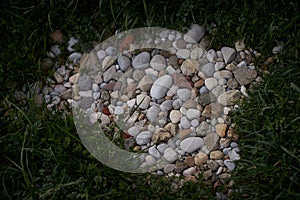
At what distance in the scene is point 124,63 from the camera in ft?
8.77

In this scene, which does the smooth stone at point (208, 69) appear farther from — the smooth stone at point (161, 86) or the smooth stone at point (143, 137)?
the smooth stone at point (143, 137)

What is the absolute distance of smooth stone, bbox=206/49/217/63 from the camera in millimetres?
2646

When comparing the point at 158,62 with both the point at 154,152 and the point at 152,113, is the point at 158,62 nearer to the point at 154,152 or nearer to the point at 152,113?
the point at 152,113

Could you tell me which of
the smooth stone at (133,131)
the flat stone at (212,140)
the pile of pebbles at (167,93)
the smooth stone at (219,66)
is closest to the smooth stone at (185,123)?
the pile of pebbles at (167,93)

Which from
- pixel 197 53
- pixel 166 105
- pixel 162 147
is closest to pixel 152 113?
pixel 166 105

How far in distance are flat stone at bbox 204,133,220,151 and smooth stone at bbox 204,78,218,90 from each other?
0.25 meters

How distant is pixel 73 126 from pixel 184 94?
55cm

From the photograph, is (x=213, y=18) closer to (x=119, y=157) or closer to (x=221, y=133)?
(x=221, y=133)

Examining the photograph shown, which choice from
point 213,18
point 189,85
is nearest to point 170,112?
point 189,85

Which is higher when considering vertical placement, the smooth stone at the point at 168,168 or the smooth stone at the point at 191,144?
the smooth stone at the point at 191,144

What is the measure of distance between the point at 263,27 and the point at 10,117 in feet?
4.13

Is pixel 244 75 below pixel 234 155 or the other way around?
the other way around

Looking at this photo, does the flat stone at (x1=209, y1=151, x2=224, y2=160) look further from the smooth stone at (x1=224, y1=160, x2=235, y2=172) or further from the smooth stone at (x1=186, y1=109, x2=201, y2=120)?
the smooth stone at (x1=186, y1=109, x2=201, y2=120)

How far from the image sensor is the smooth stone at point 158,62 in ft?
8.75
